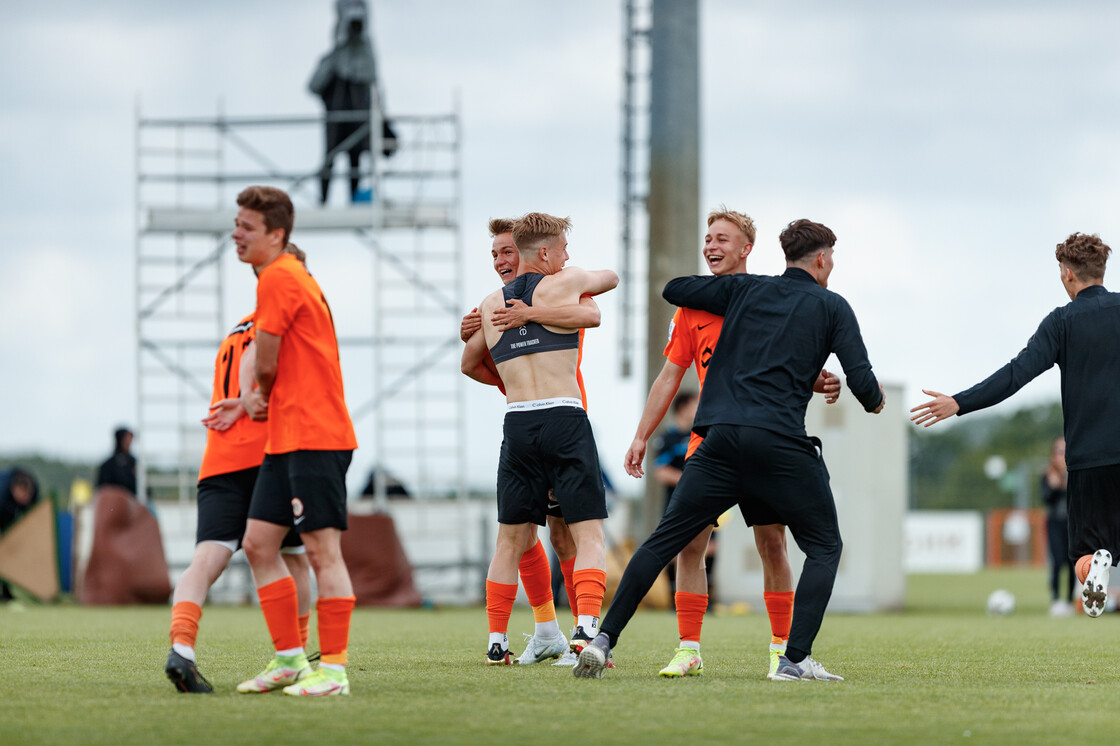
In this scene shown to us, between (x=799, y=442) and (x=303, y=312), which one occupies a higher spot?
(x=303, y=312)

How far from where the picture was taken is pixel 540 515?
677 cm

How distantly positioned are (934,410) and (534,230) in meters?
2.06

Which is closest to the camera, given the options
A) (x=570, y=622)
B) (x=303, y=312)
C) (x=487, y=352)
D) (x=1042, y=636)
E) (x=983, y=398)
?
(x=303, y=312)

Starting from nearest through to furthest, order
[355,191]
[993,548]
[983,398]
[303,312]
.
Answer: [303,312], [983,398], [355,191], [993,548]

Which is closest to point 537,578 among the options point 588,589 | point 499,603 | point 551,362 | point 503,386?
point 499,603

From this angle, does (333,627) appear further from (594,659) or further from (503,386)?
(503,386)

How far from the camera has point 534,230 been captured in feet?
21.8

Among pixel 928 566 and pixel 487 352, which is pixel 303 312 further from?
pixel 928 566

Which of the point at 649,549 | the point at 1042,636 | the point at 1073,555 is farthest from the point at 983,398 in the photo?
the point at 1042,636

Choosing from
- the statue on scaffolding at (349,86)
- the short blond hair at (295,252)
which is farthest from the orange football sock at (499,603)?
the statue on scaffolding at (349,86)

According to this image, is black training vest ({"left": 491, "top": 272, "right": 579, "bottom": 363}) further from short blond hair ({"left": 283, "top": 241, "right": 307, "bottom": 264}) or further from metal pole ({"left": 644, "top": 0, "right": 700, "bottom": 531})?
metal pole ({"left": 644, "top": 0, "right": 700, "bottom": 531})

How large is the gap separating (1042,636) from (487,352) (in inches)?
201

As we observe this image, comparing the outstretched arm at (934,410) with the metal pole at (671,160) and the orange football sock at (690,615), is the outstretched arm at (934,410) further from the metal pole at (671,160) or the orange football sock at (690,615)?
the metal pole at (671,160)

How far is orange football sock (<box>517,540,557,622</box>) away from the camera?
7043 millimetres
